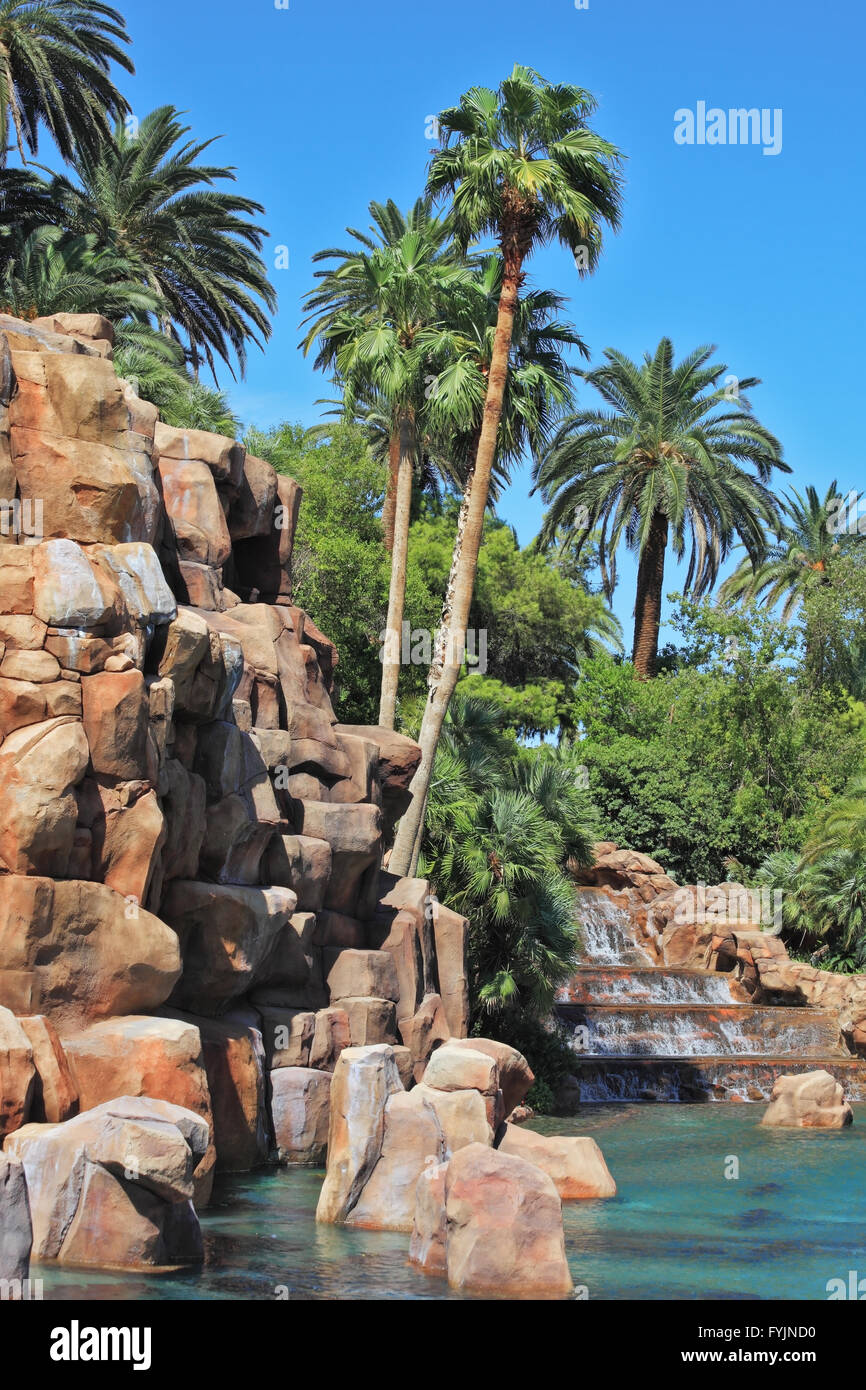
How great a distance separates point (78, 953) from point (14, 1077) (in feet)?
6.51

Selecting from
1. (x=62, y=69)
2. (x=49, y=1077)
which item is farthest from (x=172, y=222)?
(x=49, y=1077)

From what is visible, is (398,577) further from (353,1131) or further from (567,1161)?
(353,1131)

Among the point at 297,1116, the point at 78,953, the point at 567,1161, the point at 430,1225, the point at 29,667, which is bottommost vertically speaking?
the point at 567,1161

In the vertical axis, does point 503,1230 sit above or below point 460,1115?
below

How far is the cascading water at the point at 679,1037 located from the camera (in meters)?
24.7

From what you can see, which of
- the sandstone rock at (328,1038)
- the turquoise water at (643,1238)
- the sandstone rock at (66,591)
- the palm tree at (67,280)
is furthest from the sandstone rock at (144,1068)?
the palm tree at (67,280)

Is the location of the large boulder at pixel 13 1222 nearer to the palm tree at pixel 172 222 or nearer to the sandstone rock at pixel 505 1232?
the sandstone rock at pixel 505 1232

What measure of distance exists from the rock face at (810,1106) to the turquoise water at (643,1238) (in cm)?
175

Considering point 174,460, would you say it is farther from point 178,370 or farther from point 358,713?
point 358,713

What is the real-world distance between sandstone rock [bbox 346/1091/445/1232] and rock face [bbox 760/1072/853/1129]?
397 inches

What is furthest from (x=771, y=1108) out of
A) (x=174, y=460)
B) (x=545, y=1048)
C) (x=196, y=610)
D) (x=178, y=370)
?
(x=178, y=370)

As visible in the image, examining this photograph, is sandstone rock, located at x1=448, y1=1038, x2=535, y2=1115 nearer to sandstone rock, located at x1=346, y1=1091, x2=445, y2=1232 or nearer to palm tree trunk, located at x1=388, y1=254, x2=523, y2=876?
sandstone rock, located at x1=346, y1=1091, x2=445, y2=1232

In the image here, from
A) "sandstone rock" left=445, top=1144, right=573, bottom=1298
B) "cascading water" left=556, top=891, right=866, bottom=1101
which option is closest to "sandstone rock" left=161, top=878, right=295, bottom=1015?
"sandstone rock" left=445, top=1144, right=573, bottom=1298

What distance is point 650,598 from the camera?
4150 centimetres
